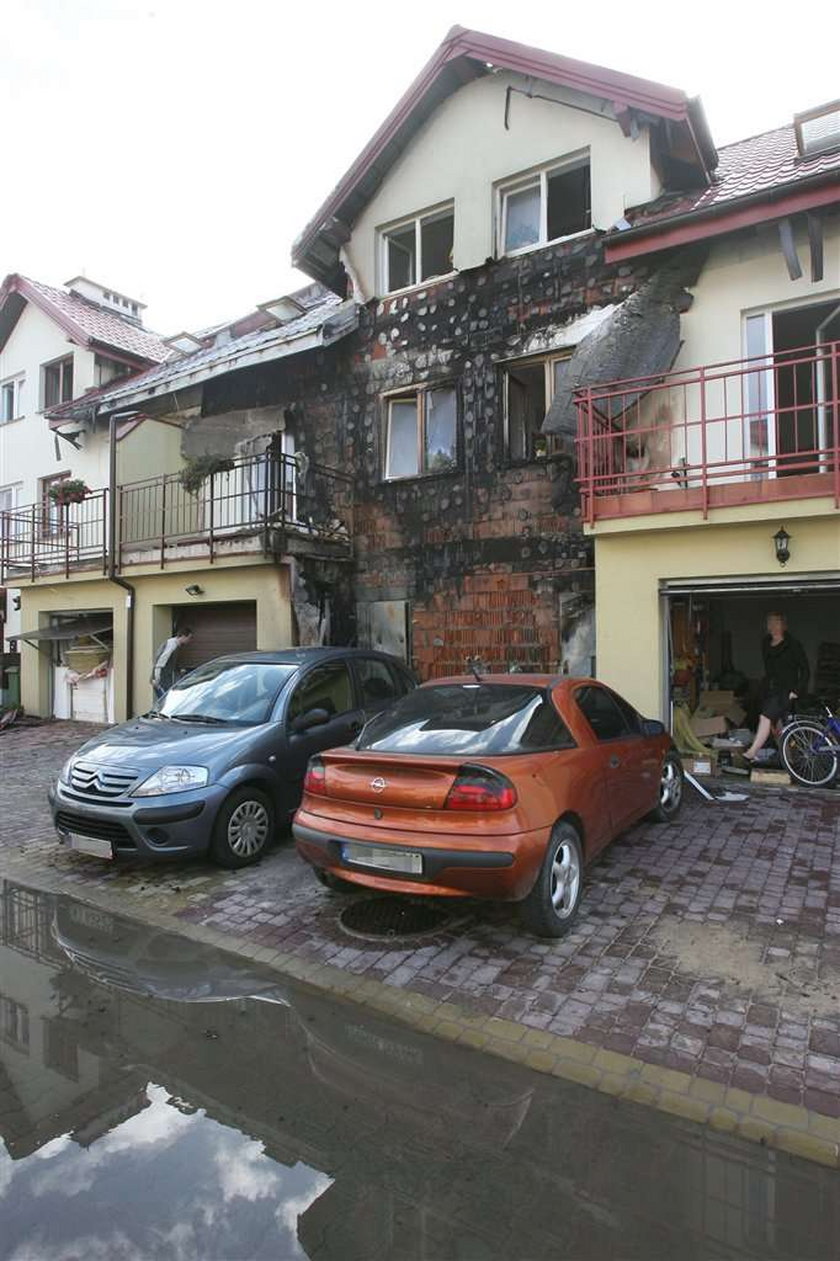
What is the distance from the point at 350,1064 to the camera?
312 centimetres

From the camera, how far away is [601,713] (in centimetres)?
542

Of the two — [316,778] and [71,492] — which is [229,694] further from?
[71,492]

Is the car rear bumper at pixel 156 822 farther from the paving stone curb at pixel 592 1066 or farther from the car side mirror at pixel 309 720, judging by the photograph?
the paving stone curb at pixel 592 1066

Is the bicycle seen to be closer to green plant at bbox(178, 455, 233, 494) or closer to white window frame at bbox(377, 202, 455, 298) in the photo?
white window frame at bbox(377, 202, 455, 298)

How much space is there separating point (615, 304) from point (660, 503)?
11.2ft

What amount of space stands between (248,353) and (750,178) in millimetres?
7837

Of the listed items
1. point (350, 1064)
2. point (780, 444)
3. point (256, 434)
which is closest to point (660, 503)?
point (780, 444)

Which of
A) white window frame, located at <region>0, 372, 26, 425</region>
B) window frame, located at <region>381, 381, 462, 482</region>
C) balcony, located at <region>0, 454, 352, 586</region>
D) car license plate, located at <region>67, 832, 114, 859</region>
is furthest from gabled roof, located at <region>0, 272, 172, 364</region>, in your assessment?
car license plate, located at <region>67, 832, 114, 859</region>

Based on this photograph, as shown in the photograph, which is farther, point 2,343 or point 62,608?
point 2,343

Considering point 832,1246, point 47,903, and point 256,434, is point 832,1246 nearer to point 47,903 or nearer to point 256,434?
point 47,903

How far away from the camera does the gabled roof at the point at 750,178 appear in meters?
7.80

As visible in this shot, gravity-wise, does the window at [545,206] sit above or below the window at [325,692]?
above

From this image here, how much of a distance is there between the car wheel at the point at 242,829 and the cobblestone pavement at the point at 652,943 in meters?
0.15

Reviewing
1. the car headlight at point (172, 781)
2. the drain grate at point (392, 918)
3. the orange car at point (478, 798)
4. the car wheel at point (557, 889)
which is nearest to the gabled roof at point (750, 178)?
the orange car at point (478, 798)
